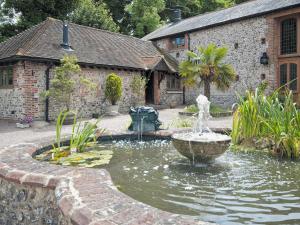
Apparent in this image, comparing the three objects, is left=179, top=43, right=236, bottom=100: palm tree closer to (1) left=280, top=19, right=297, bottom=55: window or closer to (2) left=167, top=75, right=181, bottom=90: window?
(1) left=280, top=19, right=297, bottom=55: window

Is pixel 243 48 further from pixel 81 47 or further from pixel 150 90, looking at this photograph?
pixel 81 47

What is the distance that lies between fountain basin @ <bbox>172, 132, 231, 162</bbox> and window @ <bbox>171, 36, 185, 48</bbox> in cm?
2006

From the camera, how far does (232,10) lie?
2264cm

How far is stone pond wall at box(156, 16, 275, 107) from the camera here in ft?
62.4

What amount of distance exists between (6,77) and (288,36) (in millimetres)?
15220

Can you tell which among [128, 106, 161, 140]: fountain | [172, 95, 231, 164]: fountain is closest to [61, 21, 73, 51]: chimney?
[128, 106, 161, 140]: fountain

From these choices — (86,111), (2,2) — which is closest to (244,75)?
(86,111)

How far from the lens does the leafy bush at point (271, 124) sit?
20.5 feet

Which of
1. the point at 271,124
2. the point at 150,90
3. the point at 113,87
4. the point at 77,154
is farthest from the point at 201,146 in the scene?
the point at 150,90

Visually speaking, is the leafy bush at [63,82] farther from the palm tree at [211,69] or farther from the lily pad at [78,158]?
the lily pad at [78,158]

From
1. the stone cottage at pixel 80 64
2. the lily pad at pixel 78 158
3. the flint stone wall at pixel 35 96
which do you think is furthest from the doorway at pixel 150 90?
the lily pad at pixel 78 158

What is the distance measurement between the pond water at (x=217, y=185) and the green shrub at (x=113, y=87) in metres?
11.2

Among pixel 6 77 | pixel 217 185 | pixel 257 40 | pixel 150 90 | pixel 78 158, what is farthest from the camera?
pixel 150 90

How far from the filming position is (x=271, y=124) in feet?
21.7
